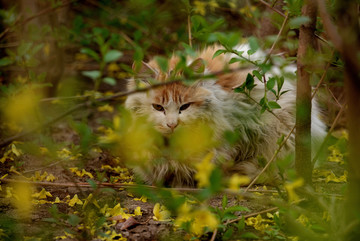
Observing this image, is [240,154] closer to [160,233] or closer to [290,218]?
[160,233]

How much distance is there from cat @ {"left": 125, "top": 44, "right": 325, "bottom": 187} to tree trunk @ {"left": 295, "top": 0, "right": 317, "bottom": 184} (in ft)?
1.44

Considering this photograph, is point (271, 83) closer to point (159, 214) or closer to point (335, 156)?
point (159, 214)

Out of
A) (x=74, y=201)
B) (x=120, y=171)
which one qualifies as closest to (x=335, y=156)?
(x=120, y=171)

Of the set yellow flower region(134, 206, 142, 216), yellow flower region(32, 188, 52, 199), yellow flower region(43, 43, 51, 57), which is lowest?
yellow flower region(134, 206, 142, 216)

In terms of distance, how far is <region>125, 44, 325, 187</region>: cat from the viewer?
235 cm

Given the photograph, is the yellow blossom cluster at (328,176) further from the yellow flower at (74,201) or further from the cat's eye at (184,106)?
the yellow flower at (74,201)

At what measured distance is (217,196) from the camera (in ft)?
7.43

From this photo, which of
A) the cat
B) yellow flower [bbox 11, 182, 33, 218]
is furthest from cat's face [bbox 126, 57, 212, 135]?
yellow flower [bbox 11, 182, 33, 218]

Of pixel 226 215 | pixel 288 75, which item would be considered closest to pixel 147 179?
pixel 226 215

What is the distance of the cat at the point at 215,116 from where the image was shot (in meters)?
2.35

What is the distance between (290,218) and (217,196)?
0.99 meters

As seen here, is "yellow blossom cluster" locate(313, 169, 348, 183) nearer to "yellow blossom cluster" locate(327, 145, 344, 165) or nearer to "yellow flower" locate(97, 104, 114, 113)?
"yellow blossom cluster" locate(327, 145, 344, 165)

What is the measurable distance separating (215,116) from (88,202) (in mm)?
1064

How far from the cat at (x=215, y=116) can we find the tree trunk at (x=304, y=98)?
440mm
